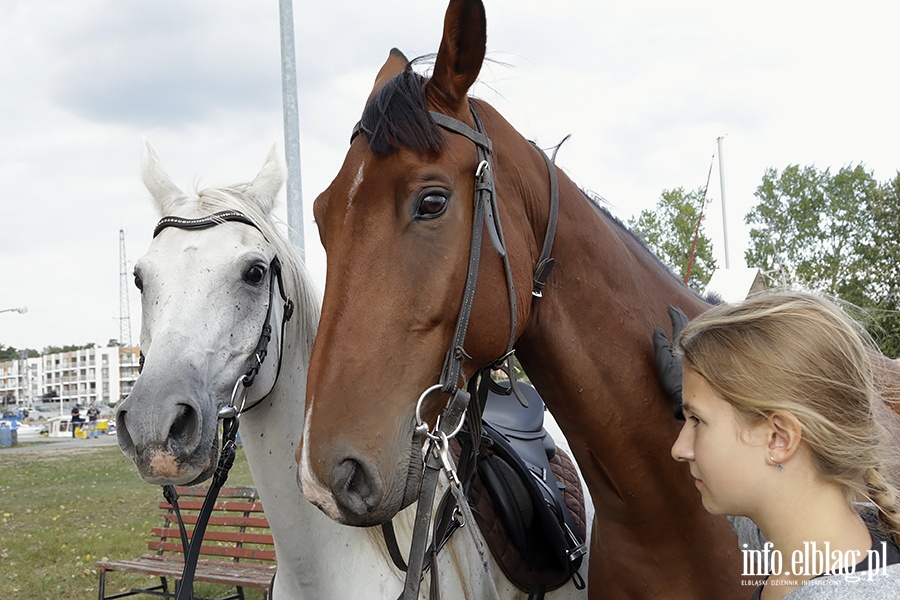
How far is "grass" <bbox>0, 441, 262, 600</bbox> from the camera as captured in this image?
23.1 ft

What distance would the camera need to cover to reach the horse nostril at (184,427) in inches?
83.6

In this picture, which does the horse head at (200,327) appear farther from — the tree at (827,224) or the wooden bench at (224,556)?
the tree at (827,224)

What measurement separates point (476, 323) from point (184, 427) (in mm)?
1096

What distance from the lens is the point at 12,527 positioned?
31.8ft

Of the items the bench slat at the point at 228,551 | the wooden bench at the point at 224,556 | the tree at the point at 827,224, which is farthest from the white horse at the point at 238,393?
the tree at the point at 827,224

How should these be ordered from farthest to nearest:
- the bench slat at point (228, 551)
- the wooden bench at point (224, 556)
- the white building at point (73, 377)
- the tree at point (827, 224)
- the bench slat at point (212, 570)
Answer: the white building at point (73, 377), the tree at point (827, 224), the bench slat at point (228, 551), the wooden bench at point (224, 556), the bench slat at point (212, 570)

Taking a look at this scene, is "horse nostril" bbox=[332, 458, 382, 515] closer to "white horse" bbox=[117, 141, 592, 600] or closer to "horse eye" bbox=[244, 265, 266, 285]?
"white horse" bbox=[117, 141, 592, 600]

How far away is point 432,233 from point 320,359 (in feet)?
1.28

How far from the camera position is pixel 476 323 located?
65.1 inches

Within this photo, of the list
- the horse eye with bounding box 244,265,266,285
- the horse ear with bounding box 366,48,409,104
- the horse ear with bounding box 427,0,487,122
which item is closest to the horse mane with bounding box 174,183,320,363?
the horse eye with bounding box 244,265,266,285

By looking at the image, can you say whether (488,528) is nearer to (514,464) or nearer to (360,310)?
(514,464)

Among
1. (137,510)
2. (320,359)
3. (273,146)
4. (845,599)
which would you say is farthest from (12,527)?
(845,599)

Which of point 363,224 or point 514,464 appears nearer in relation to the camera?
point 363,224

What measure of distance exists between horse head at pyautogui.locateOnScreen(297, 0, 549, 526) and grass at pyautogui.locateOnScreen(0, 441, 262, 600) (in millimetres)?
4422
